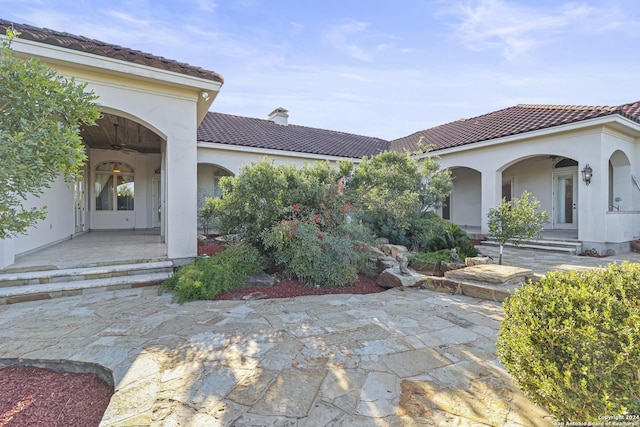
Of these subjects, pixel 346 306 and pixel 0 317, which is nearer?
pixel 0 317

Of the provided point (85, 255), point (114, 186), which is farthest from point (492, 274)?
point (114, 186)

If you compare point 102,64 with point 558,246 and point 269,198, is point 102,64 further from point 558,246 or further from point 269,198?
point 558,246

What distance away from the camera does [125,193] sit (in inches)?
516

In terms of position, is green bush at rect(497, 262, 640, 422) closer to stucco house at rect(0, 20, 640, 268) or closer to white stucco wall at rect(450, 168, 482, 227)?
stucco house at rect(0, 20, 640, 268)

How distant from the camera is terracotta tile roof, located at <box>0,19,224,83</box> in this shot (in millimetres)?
4984

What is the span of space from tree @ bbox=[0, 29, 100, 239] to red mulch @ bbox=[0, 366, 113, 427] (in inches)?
51.5

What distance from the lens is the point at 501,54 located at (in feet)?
26.0

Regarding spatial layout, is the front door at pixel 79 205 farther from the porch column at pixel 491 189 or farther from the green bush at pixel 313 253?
the porch column at pixel 491 189

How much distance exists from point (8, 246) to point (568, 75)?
45.3 ft

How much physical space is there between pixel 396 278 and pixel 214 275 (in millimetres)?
3281

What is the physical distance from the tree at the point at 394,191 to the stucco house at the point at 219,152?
11.8ft

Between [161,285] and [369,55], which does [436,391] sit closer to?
[161,285]

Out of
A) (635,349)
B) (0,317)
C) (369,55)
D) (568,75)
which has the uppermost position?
(369,55)

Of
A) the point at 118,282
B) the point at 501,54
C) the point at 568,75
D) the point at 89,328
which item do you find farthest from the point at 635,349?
the point at 568,75
